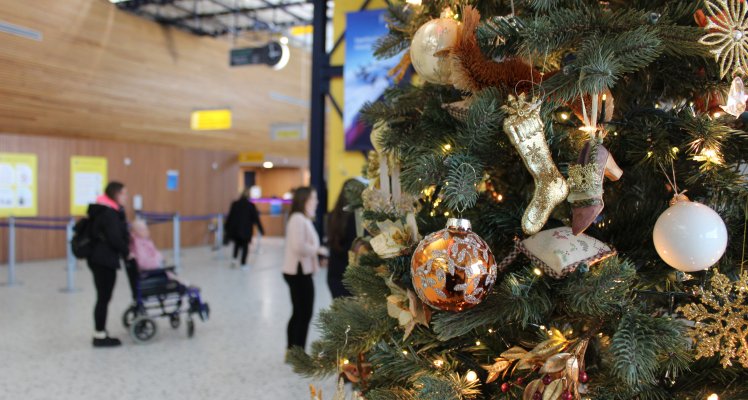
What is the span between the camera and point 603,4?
138 centimetres

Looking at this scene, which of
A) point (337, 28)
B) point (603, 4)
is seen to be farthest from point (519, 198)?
point (337, 28)

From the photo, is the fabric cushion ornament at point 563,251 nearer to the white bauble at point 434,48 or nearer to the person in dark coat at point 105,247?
the white bauble at point 434,48

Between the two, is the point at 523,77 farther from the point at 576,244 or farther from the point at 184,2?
the point at 184,2

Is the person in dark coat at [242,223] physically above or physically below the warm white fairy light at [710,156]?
below

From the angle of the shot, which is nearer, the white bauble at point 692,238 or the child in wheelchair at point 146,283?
the white bauble at point 692,238

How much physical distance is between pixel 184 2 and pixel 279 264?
7.32 meters

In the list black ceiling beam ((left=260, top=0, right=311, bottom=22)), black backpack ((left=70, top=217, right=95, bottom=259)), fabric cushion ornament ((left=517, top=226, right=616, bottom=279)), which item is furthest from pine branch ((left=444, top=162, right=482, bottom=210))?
black ceiling beam ((left=260, top=0, right=311, bottom=22))

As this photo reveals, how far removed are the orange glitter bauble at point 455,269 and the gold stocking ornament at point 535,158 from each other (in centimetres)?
10

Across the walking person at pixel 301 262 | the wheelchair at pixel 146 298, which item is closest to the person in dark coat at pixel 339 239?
the walking person at pixel 301 262

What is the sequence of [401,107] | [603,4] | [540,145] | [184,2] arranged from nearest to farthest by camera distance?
[540,145], [603,4], [401,107], [184,2]

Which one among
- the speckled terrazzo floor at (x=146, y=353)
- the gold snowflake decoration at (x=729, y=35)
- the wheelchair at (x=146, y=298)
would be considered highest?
the gold snowflake decoration at (x=729, y=35)

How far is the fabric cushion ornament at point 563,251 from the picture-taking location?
1089 mm

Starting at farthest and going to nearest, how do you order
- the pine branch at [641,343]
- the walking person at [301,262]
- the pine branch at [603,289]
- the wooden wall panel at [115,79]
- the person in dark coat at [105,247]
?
the wooden wall panel at [115,79] < the person in dark coat at [105,247] < the walking person at [301,262] < the pine branch at [603,289] < the pine branch at [641,343]

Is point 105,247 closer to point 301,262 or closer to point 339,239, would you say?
point 301,262
